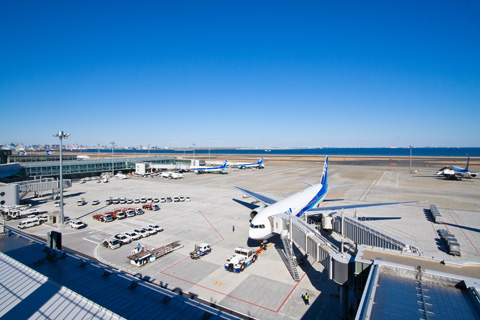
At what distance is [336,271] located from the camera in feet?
54.3

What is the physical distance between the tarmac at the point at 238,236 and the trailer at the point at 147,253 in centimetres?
61

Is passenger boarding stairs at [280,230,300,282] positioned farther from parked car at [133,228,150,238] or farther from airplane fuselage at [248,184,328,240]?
parked car at [133,228,150,238]

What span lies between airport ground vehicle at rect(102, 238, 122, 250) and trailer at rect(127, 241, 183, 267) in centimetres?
381

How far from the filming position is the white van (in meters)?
38.5

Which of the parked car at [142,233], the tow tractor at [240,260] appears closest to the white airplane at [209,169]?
the parked car at [142,233]

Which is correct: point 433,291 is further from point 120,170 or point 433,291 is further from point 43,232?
point 120,170

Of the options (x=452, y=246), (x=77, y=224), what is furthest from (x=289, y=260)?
(x=77, y=224)

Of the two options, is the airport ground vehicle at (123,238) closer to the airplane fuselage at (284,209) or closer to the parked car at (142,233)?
the parked car at (142,233)

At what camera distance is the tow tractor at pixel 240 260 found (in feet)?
79.5

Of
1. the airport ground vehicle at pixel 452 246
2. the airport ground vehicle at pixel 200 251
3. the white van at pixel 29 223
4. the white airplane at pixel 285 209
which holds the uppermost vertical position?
the white airplane at pixel 285 209

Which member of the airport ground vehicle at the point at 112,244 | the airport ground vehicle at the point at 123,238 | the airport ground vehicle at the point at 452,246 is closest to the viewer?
the airport ground vehicle at the point at 452,246

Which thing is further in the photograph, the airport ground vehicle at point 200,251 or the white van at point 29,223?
the white van at point 29,223

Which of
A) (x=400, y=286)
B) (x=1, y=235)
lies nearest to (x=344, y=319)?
(x=400, y=286)

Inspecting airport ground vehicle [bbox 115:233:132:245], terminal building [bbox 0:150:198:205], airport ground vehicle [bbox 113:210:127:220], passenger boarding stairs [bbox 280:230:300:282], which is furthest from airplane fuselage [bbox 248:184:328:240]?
terminal building [bbox 0:150:198:205]
